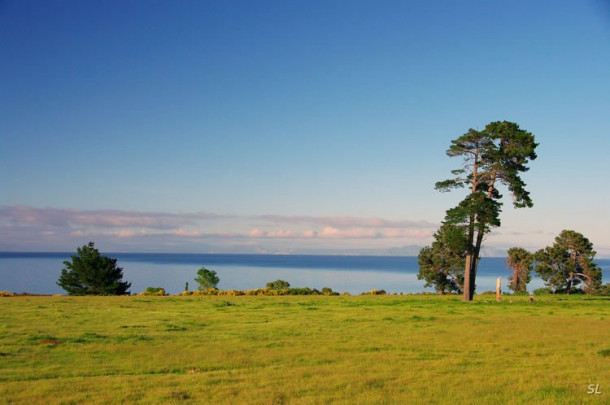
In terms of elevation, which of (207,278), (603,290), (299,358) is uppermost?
(603,290)

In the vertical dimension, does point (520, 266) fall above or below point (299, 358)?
above

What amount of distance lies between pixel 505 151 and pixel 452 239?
8712 millimetres

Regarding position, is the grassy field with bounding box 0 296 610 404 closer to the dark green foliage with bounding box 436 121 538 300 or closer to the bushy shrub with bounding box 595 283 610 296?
the dark green foliage with bounding box 436 121 538 300

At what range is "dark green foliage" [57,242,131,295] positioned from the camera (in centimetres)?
5562

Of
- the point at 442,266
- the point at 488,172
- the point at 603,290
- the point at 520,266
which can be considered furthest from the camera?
the point at 520,266

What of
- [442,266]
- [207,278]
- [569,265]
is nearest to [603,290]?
[569,265]

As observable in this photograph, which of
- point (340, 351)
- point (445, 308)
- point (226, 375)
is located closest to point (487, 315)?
point (445, 308)

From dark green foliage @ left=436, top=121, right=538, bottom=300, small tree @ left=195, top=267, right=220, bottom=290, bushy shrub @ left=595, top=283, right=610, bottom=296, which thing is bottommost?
small tree @ left=195, top=267, right=220, bottom=290

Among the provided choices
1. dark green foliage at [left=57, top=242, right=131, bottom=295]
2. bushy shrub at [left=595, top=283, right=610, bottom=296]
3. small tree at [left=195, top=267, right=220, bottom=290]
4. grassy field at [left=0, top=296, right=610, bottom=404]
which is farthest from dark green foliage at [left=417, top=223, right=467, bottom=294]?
dark green foliage at [left=57, top=242, right=131, bottom=295]

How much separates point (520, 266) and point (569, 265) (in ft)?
31.3

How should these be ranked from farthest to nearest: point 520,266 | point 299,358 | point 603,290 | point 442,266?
point 520,266, point 442,266, point 603,290, point 299,358

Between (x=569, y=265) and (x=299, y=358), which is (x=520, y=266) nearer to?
(x=569, y=265)

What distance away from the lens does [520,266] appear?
231 feet

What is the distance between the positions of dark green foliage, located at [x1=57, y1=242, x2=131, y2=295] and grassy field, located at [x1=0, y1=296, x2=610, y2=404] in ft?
82.2
